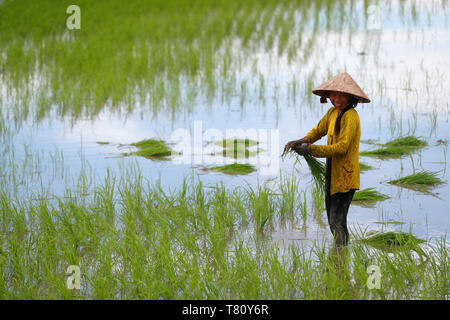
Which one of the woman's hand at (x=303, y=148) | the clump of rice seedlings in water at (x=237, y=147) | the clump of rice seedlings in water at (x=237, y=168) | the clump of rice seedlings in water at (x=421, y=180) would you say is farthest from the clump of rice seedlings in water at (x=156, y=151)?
the woman's hand at (x=303, y=148)

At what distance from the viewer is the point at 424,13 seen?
28.5 ft

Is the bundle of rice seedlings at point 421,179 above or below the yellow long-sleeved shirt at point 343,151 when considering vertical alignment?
below

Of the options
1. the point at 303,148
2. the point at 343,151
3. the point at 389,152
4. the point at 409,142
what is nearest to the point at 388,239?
the point at 343,151

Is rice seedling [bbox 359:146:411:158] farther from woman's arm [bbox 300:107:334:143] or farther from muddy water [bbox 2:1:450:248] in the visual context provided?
woman's arm [bbox 300:107:334:143]

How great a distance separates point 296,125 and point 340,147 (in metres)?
2.57

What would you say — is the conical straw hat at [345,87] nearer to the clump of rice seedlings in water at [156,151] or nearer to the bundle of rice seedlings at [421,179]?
the bundle of rice seedlings at [421,179]

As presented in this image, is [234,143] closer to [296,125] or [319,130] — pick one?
[296,125]

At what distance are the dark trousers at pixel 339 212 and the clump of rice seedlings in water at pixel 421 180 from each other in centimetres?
129

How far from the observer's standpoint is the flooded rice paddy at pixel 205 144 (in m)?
2.40

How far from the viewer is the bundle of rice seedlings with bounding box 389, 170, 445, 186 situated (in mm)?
3658

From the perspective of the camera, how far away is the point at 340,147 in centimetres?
245

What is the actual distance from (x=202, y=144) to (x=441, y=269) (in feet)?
9.29
